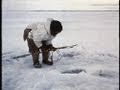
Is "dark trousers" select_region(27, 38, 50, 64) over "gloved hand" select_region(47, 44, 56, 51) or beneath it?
beneath

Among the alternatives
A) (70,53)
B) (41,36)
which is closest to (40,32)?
(41,36)

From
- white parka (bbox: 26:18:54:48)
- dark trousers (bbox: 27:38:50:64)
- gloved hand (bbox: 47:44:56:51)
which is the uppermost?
white parka (bbox: 26:18:54:48)

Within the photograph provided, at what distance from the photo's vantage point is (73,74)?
1623mm

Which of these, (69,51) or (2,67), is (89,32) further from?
(2,67)

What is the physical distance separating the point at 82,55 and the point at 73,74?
0.33 feet

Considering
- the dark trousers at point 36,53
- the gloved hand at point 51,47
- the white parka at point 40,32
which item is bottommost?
the dark trousers at point 36,53

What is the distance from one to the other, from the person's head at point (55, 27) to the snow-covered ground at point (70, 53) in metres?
0.02

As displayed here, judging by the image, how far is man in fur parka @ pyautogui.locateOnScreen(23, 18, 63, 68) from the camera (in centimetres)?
162

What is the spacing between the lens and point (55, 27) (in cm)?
162

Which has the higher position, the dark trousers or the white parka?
the white parka

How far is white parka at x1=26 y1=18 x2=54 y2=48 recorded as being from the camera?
162cm

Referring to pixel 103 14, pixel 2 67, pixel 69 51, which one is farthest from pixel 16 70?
pixel 103 14

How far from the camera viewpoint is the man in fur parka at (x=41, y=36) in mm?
1616

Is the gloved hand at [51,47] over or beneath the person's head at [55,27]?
beneath
